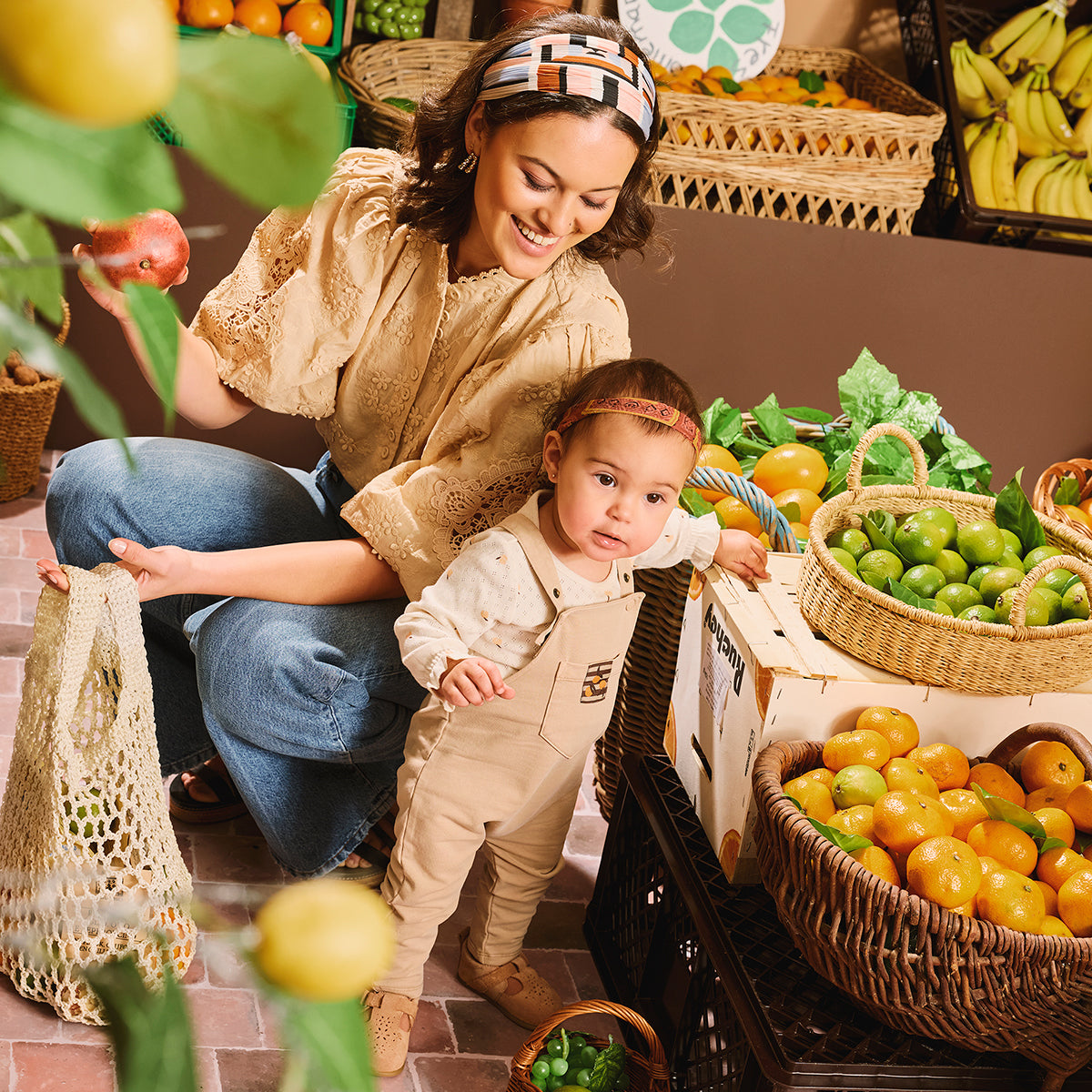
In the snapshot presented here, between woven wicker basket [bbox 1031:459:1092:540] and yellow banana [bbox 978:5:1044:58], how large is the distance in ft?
4.64

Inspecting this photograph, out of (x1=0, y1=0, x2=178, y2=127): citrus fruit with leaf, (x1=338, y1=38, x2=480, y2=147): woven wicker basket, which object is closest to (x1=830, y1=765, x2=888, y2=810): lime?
(x1=0, y1=0, x2=178, y2=127): citrus fruit with leaf

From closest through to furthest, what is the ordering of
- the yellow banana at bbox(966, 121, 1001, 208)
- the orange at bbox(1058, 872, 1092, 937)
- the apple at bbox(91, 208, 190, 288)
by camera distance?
the apple at bbox(91, 208, 190, 288), the orange at bbox(1058, 872, 1092, 937), the yellow banana at bbox(966, 121, 1001, 208)

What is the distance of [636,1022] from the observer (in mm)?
1488

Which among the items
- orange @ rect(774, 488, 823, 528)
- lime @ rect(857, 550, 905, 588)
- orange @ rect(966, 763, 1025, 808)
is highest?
lime @ rect(857, 550, 905, 588)

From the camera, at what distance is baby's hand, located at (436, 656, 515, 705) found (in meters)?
1.34

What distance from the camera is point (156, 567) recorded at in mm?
1417

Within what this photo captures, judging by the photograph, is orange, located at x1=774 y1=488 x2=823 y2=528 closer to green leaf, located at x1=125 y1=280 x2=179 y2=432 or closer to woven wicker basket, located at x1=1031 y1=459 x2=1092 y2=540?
woven wicker basket, located at x1=1031 y1=459 x2=1092 y2=540

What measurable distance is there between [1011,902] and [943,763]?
9.7 inches

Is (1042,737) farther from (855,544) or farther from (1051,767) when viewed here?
(855,544)

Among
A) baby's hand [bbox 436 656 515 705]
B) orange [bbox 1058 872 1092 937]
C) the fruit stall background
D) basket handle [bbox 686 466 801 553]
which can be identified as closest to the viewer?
orange [bbox 1058 872 1092 937]

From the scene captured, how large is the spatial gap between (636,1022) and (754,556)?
669 millimetres

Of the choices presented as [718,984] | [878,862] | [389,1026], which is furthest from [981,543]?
[389,1026]

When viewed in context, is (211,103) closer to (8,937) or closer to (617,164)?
(8,937)

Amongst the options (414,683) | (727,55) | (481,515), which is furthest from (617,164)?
(727,55)
